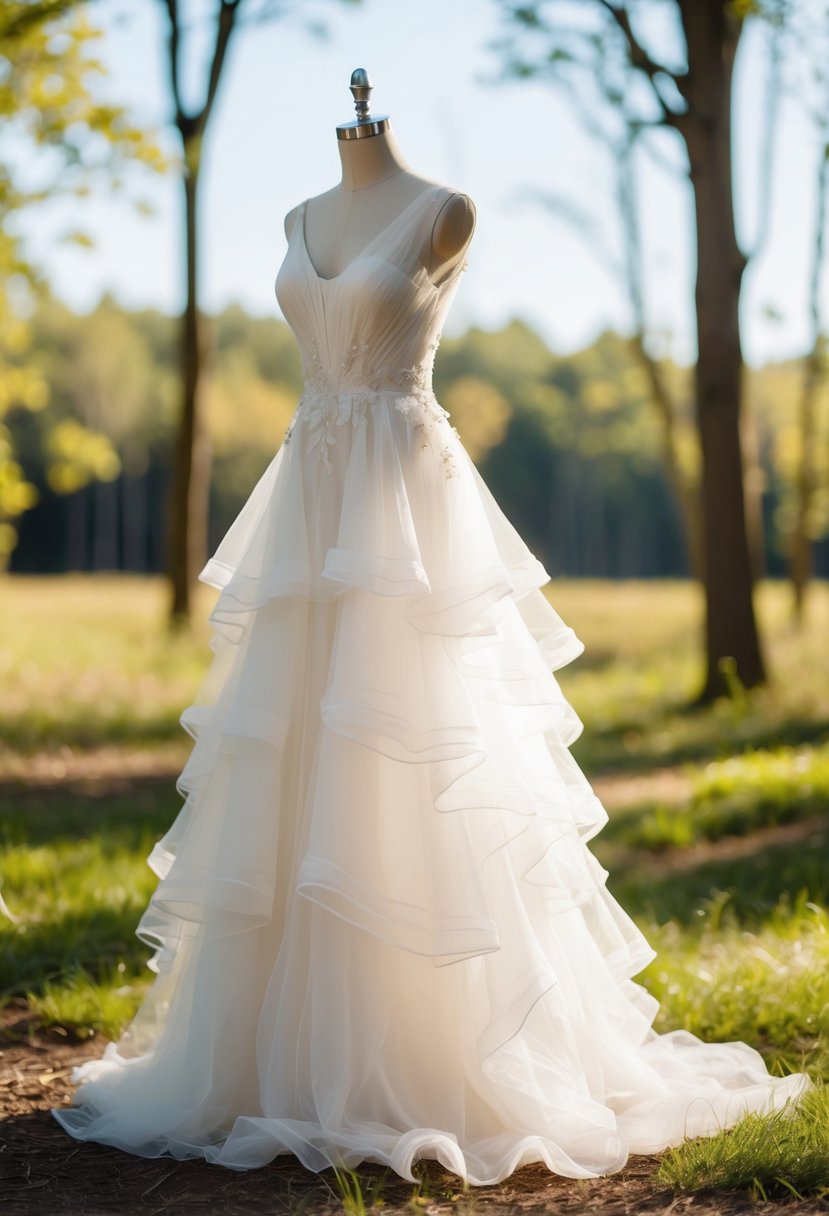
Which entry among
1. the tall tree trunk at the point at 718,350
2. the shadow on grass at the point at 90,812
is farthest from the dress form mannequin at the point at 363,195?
the tall tree trunk at the point at 718,350

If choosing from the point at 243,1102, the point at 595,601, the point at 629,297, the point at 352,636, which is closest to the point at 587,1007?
the point at 243,1102

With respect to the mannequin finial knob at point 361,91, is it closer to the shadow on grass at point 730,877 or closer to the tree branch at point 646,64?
the shadow on grass at point 730,877

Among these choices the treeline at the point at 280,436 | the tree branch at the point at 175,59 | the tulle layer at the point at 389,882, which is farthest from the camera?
the treeline at the point at 280,436

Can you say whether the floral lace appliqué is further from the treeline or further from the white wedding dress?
the treeline

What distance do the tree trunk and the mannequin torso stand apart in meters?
9.04

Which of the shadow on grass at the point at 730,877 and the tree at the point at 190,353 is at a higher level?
the tree at the point at 190,353

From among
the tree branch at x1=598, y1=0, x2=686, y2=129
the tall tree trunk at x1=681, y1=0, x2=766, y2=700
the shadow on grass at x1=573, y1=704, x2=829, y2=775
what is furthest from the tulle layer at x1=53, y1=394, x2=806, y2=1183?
the tree branch at x1=598, y1=0, x2=686, y2=129

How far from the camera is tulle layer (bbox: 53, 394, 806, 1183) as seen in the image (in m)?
2.69

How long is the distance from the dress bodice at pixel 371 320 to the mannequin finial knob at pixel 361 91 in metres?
0.32

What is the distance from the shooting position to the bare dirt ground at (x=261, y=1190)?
8.16ft

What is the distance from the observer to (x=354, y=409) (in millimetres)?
3037

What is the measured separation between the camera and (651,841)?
20.7 feet

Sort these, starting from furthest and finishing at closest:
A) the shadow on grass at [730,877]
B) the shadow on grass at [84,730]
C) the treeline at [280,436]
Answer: the treeline at [280,436] < the shadow on grass at [84,730] < the shadow on grass at [730,877]

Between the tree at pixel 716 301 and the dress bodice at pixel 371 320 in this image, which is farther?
the tree at pixel 716 301
